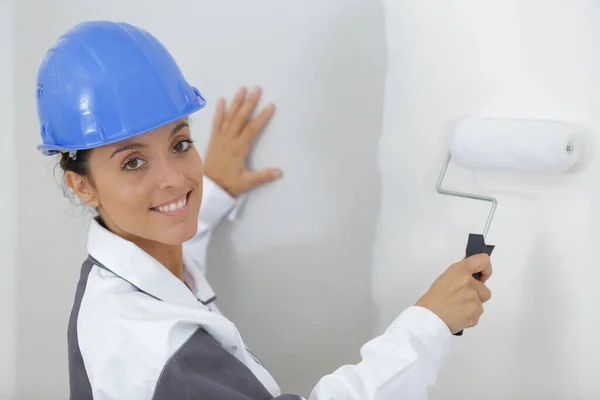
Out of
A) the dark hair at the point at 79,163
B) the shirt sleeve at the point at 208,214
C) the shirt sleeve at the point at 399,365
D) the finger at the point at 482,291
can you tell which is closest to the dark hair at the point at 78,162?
the dark hair at the point at 79,163

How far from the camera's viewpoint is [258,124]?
3.57 feet

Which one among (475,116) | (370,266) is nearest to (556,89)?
(475,116)

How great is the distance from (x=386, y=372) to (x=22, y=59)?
0.88 metres

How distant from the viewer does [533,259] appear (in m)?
0.90

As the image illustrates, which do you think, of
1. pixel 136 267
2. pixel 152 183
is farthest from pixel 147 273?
pixel 152 183

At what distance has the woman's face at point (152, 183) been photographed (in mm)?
865

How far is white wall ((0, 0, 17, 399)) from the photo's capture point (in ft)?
4.15

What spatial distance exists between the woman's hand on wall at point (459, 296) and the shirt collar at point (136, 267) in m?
0.32

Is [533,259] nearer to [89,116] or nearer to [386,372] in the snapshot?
[386,372]

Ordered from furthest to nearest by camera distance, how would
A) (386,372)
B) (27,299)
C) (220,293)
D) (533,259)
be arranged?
(27,299) < (220,293) < (533,259) < (386,372)

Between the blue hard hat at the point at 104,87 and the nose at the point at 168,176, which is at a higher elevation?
the blue hard hat at the point at 104,87

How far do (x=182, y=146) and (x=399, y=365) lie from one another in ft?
1.29

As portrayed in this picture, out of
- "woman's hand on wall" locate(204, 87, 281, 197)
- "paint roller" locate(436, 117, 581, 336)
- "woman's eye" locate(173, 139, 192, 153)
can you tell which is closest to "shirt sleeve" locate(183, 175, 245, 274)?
"woman's hand on wall" locate(204, 87, 281, 197)

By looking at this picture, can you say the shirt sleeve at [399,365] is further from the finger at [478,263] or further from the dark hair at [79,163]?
the dark hair at [79,163]
